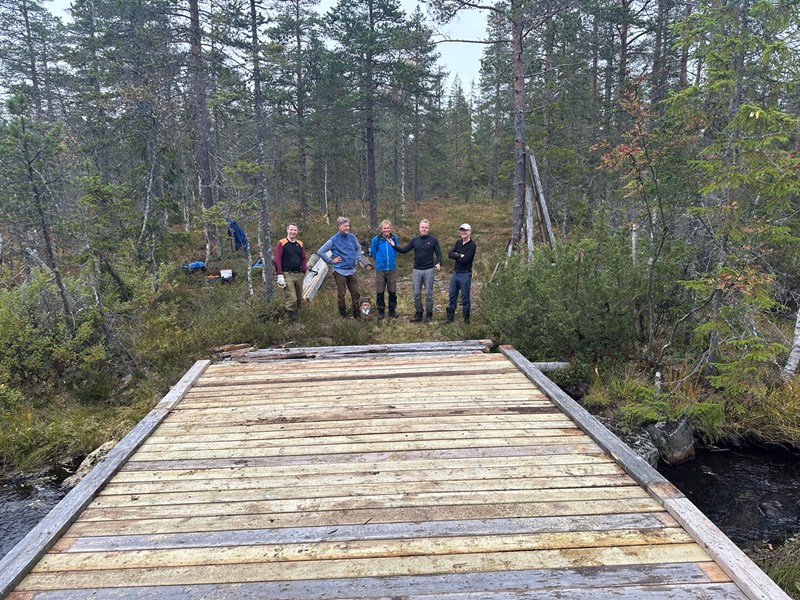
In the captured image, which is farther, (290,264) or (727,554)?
(290,264)

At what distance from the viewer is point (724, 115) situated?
5.27 metres

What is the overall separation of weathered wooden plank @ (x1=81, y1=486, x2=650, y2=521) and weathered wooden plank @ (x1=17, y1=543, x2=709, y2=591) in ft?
1.50

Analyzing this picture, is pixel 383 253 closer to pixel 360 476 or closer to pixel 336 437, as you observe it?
pixel 336 437

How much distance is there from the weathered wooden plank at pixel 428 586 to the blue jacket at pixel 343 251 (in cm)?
625

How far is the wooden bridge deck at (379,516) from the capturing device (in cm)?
222

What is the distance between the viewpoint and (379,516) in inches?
107

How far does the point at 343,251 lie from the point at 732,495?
20.8 ft

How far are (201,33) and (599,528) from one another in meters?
13.5

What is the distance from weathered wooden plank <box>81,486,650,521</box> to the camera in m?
2.82

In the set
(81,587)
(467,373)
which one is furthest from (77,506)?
(467,373)

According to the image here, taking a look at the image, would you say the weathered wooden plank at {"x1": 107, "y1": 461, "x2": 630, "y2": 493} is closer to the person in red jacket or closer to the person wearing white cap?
the person in red jacket

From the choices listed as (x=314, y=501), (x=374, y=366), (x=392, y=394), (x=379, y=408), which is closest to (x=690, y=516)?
(x=314, y=501)

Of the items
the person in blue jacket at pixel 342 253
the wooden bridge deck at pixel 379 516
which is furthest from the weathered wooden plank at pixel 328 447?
the person in blue jacket at pixel 342 253

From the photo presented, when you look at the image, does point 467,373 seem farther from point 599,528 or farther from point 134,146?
point 134,146
